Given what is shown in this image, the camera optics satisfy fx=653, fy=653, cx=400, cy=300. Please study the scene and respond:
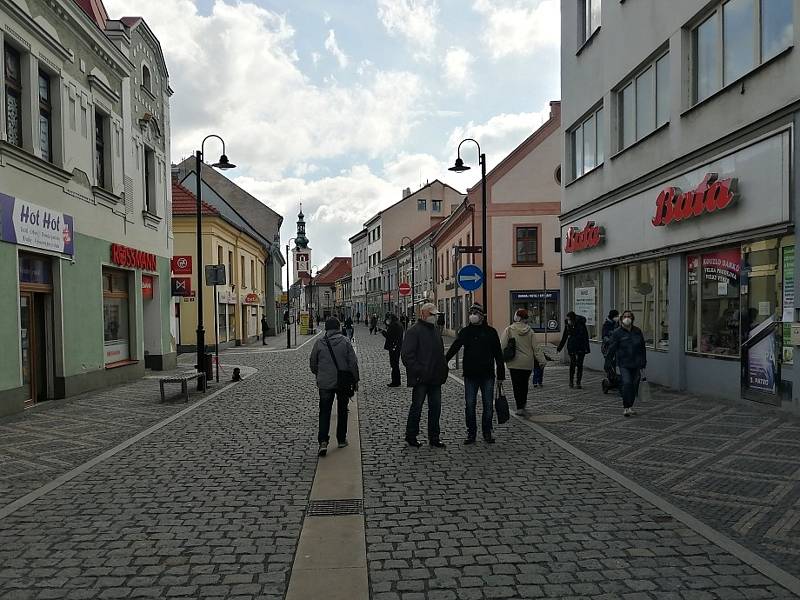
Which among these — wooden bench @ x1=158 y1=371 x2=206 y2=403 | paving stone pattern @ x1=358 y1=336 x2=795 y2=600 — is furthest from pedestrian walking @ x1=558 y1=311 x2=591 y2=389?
wooden bench @ x1=158 y1=371 x2=206 y2=403

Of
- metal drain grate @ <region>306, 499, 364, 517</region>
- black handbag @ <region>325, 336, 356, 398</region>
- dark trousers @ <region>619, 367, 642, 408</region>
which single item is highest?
black handbag @ <region>325, 336, 356, 398</region>

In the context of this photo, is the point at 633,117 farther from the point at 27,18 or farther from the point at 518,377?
the point at 27,18

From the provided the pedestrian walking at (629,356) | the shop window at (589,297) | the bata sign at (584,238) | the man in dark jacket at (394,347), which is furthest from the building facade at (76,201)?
the shop window at (589,297)

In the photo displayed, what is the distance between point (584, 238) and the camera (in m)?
18.2

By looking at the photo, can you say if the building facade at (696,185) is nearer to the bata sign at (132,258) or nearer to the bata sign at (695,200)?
the bata sign at (695,200)

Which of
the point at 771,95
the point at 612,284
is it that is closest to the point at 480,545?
the point at 771,95

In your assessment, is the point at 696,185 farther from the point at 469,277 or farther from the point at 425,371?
the point at 425,371

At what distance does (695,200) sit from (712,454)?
20.4ft

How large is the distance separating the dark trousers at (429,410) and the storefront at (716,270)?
5.58 meters

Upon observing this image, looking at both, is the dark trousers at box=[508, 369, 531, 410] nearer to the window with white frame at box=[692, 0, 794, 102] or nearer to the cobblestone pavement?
the cobblestone pavement

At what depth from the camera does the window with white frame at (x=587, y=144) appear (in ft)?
57.8

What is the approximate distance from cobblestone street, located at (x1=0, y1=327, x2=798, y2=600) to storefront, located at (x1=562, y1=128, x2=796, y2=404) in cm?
198

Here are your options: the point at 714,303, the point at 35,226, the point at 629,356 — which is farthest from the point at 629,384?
the point at 35,226

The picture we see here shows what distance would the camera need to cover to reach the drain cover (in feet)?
33.0
